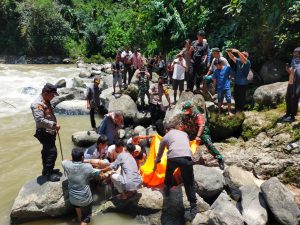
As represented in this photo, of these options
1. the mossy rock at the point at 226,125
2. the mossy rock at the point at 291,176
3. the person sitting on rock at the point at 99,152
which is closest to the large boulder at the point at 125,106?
the mossy rock at the point at 226,125

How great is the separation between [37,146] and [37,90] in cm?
815

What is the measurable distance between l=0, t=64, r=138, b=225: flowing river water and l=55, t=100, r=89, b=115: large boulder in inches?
12.3

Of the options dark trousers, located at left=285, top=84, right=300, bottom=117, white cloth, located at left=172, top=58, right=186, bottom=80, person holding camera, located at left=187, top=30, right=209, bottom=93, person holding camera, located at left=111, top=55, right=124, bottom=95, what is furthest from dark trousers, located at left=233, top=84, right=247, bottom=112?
person holding camera, located at left=111, top=55, right=124, bottom=95

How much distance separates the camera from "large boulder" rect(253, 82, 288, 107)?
9820 millimetres

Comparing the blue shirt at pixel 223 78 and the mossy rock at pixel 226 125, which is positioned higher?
the blue shirt at pixel 223 78

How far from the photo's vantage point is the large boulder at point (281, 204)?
6.48m

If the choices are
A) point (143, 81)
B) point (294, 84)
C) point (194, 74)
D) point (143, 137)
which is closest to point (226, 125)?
point (294, 84)

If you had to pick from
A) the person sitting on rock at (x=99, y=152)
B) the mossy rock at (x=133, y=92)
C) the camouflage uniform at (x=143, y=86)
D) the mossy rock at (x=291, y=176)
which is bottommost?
the mossy rock at (x=291, y=176)

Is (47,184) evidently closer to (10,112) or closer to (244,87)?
(244,87)

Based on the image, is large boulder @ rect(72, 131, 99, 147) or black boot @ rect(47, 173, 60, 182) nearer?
black boot @ rect(47, 173, 60, 182)

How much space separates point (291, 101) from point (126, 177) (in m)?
4.33

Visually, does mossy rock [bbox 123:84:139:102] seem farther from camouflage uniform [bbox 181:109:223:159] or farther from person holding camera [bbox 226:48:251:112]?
camouflage uniform [bbox 181:109:223:159]

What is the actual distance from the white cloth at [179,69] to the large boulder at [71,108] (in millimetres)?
4591

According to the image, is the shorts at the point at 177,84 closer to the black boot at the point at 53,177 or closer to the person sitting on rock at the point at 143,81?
the person sitting on rock at the point at 143,81
